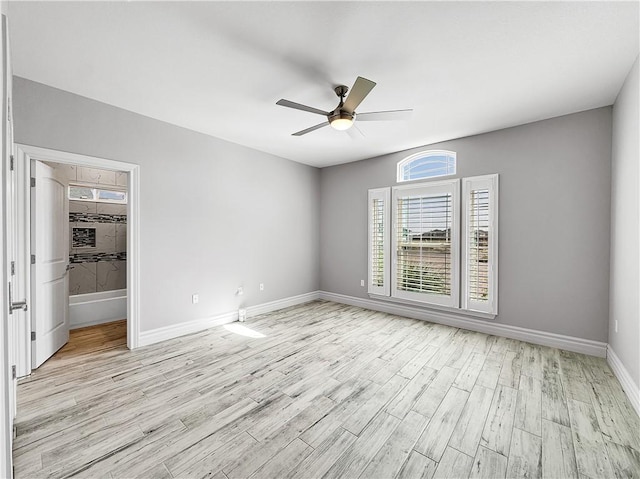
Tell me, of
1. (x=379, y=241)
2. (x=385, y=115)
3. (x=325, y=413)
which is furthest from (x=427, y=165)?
(x=325, y=413)

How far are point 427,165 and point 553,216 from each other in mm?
1774

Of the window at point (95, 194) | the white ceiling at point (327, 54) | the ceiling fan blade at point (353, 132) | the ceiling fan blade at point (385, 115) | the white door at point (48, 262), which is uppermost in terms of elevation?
the white ceiling at point (327, 54)

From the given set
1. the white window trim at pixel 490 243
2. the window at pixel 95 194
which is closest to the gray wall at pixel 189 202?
the window at pixel 95 194

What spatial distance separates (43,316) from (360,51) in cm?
394

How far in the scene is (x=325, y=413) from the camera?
2.16 m

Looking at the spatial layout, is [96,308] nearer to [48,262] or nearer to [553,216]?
[48,262]

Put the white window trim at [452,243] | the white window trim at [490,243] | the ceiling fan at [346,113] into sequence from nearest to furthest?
1. the ceiling fan at [346,113]
2. the white window trim at [490,243]
3. the white window trim at [452,243]

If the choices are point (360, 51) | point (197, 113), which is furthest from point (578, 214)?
point (197, 113)

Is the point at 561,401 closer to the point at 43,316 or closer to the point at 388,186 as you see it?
the point at 388,186

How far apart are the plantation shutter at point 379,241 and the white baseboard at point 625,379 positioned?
2665 mm

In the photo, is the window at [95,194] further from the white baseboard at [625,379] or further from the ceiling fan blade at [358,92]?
the white baseboard at [625,379]

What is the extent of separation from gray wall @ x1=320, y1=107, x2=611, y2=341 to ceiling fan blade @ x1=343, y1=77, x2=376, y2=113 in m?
2.35

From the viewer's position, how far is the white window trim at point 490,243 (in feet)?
12.4

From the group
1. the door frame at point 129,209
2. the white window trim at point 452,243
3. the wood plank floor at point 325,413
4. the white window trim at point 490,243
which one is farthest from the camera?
the white window trim at point 452,243
